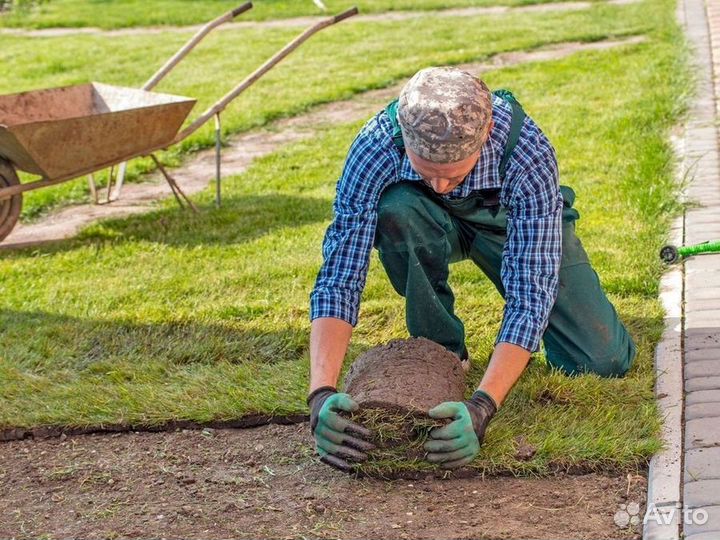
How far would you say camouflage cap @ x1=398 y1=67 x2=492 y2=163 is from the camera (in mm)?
3238

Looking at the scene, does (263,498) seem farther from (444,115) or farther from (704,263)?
(704,263)

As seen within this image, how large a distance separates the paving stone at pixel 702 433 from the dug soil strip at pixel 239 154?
4040 mm

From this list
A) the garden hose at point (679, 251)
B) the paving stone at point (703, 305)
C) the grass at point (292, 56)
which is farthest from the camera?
the grass at point (292, 56)

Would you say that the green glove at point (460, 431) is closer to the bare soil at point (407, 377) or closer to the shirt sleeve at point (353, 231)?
the bare soil at point (407, 377)

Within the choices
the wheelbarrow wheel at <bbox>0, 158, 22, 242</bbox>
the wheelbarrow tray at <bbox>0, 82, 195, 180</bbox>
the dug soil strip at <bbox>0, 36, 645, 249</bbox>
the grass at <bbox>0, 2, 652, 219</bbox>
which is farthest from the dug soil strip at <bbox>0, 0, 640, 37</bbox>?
the wheelbarrow wheel at <bbox>0, 158, 22, 242</bbox>

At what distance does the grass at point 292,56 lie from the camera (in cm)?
1051

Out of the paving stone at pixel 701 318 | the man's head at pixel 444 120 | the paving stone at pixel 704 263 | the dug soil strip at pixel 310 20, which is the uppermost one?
the man's head at pixel 444 120

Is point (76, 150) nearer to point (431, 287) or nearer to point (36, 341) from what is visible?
point (36, 341)

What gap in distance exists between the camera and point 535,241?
3656mm

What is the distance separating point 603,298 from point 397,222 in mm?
885

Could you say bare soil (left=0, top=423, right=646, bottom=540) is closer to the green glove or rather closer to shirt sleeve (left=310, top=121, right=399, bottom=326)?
the green glove

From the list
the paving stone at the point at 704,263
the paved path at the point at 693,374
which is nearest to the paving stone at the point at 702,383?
the paved path at the point at 693,374

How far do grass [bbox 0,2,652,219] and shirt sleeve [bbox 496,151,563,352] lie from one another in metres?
5.48

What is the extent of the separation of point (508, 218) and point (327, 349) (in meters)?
0.74
